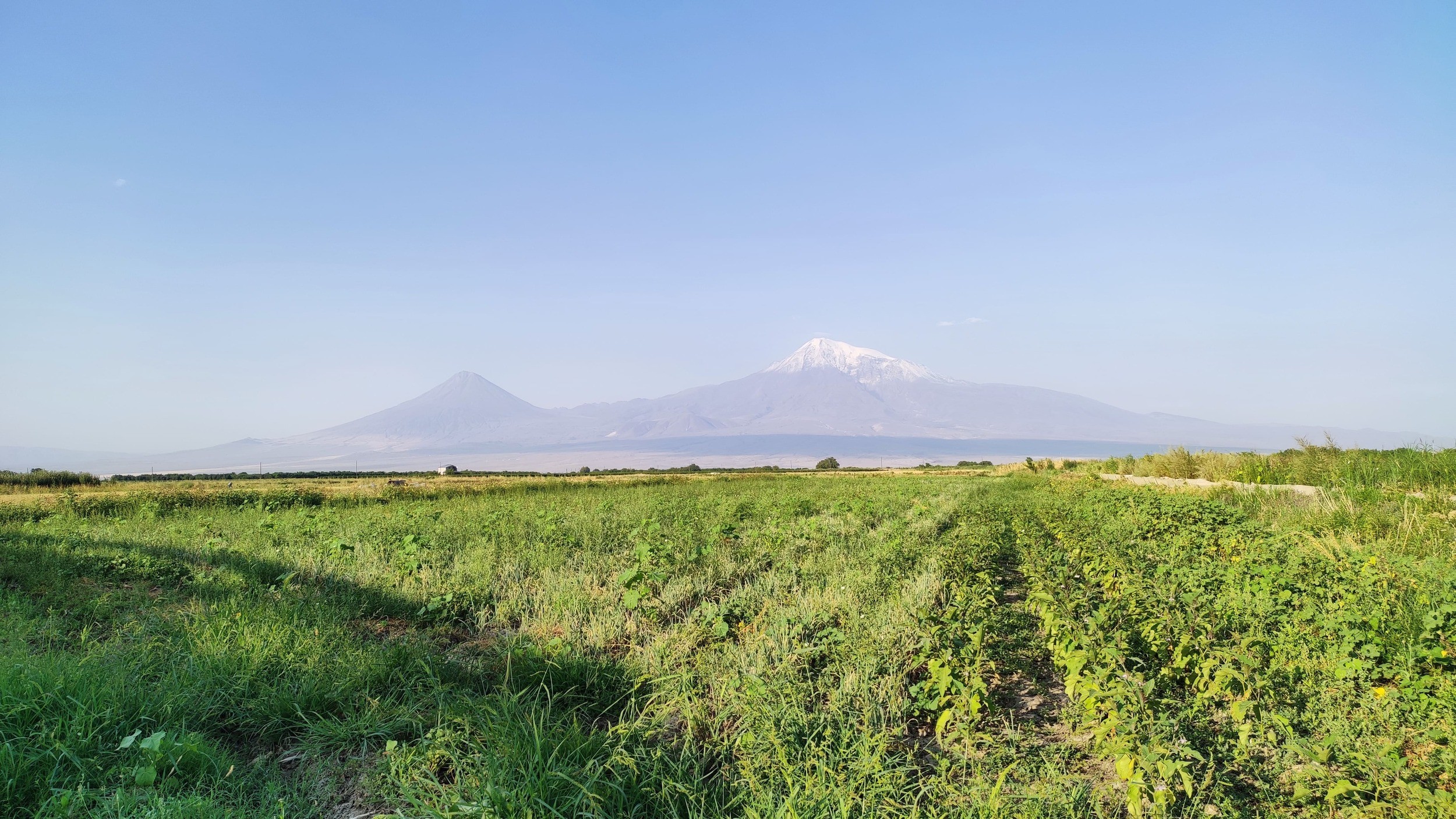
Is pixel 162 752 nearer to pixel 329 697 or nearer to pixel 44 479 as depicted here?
pixel 329 697

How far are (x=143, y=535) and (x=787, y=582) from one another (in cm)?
1285

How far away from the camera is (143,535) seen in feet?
39.7

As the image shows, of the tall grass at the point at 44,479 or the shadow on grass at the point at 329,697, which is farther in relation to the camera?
the tall grass at the point at 44,479

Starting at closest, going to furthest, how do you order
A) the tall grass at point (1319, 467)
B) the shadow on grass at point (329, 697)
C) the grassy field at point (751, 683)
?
the grassy field at point (751, 683)
the shadow on grass at point (329, 697)
the tall grass at point (1319, 467)

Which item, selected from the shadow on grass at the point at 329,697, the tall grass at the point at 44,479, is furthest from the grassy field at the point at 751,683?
the tall grass at the point at 44,479

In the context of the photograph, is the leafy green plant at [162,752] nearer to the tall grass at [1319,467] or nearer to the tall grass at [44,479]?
the tall grass at [1319,467]

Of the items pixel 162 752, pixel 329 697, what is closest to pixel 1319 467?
pixel 329 697

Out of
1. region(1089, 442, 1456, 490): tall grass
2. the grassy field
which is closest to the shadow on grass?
the grassy field

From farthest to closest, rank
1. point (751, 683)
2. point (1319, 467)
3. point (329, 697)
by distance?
point (1319, 467)
point (329, 697)
point (751, 683)

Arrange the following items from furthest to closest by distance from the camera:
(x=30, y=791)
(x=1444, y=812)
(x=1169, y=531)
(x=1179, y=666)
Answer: (x=1169, y=531), (x=1179, y=666), (x=30, y=791), (x=1444, y=812)

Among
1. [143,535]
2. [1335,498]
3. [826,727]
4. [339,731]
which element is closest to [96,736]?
[339,731]

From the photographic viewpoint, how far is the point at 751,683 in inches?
162

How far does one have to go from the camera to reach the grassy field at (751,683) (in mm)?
3248

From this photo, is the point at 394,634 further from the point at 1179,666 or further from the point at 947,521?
the point at 947,521
